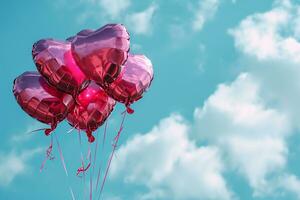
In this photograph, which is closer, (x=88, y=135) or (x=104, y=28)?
(x=104, y=28)

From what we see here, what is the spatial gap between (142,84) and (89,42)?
1.44 metres

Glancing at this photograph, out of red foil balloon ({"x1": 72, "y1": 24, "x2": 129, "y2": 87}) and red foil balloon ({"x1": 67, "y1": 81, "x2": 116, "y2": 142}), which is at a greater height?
red foil balloon ({"x1": 67, "y1": 81, "x2": 116, "y2": 142})

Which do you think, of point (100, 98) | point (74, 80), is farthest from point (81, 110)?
point (74, 80)

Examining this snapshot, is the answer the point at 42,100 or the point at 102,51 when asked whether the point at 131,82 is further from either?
the point at 42,100

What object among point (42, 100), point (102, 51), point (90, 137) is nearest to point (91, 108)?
point (90, 137)

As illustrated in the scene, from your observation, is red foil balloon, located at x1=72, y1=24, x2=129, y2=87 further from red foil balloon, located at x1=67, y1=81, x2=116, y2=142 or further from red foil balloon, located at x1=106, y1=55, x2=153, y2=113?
red foil balloon, located at x1=67, y1=81, x2=116, y2=142

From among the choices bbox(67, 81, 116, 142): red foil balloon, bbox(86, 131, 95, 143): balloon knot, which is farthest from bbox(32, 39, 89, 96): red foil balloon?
bbox(86, 131, 95, 143): balloon knot

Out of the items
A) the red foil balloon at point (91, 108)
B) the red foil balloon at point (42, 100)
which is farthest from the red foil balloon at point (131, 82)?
the red foil balloon at point (42, 100)

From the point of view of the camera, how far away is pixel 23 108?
37.8 ft

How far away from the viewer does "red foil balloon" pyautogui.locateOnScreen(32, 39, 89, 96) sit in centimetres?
1061

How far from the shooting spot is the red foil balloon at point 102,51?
34.1 feet

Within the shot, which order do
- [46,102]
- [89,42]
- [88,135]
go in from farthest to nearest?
[88,135], [46,102], [89,42]

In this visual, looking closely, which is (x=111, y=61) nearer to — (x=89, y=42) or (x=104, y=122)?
(x=89, y=42)

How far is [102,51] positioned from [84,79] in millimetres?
762
